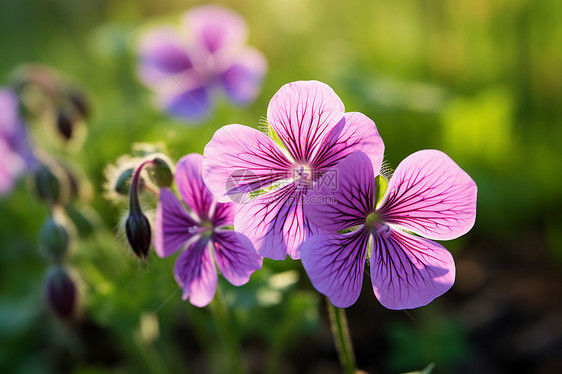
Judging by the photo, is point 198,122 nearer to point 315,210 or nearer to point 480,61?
point 480,61

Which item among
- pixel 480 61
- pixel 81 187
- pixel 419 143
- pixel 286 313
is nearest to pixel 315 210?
pixel 286 313

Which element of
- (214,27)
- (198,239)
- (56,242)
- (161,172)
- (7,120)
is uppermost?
(214,27)

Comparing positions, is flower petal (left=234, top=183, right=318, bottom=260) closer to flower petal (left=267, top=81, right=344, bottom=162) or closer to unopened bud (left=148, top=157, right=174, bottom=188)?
flower petal (left=267, top=81, right=344, bottom=162)

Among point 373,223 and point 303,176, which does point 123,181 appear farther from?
point 373,223

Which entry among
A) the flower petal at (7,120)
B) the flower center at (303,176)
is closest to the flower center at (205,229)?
the flower center at (303,176)

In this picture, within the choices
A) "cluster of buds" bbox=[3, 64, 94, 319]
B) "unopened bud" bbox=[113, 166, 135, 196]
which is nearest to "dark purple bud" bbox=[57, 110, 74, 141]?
"cluster of buds" bbox=[3, 64, 94, 319]

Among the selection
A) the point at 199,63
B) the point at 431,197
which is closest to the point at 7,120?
the point at 199,63

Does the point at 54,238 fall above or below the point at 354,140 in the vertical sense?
above
